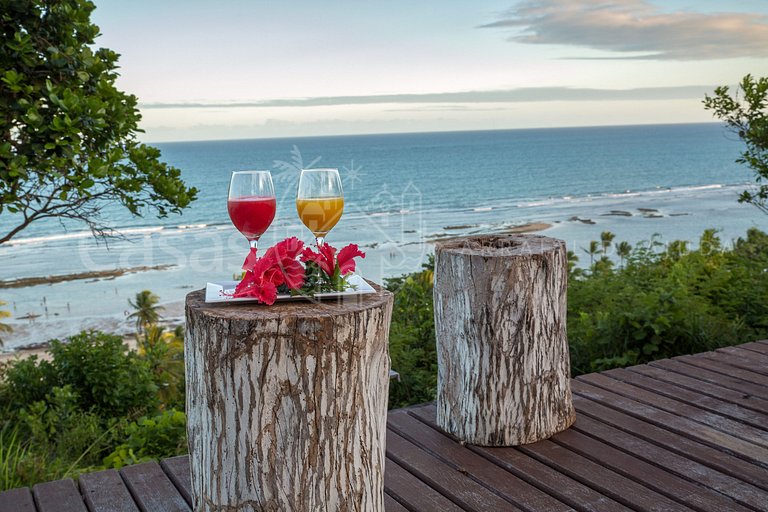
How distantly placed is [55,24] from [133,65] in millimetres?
50151

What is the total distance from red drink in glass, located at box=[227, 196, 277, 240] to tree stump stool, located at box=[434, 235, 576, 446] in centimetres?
128

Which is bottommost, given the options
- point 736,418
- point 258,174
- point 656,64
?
point 736,418

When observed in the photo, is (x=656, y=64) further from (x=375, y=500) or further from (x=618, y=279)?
(x=375, y=500)

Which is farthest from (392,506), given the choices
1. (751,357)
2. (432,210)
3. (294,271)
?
(432,210)

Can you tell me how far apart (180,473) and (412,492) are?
1.05 m

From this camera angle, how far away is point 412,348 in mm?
5977

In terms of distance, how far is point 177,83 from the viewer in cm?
5916

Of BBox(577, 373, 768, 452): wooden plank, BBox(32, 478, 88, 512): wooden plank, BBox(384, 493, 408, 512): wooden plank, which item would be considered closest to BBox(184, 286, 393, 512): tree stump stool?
BBox(384, 493, 408, 512): wooden plank

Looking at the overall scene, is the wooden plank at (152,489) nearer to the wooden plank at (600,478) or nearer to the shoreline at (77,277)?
the wooden plank at (600,478)

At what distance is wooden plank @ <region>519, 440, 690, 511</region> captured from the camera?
106 inches

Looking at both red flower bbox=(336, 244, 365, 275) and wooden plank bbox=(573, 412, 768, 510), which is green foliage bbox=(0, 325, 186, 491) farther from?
red flower bbox=(336, 244, 365, 275)

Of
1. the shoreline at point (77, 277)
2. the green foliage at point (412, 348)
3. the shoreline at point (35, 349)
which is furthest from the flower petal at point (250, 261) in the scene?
the shoreline at point (77, 277)

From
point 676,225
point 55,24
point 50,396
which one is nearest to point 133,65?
point 676,225

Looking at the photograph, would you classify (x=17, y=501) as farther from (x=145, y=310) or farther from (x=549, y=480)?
(x=145, y=310)
